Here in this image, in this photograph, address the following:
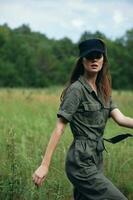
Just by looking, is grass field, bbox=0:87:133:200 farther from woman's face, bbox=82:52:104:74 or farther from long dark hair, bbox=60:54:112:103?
woman's face, bbox=82:52:104:74

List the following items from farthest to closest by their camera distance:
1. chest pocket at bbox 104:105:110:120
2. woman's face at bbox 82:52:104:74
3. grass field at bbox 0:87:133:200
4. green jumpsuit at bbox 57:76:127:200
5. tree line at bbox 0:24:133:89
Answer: tree line at bbox 0:24:133:89 → grass field at bbox 0:87:133:200 → chest pocket at bbox 104:105:110:120 → woman's face at bbox 82:52:104:74 → green jumpsuit at bbox 57:76:127:200

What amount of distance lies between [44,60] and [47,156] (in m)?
84.8

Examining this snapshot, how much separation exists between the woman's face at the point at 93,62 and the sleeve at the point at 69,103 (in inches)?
6.8

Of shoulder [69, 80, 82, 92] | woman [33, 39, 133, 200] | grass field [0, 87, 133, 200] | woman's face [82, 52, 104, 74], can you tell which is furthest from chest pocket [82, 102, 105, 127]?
grass field [0, 87, 133, 200]

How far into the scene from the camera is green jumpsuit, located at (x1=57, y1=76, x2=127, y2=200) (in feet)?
13.5

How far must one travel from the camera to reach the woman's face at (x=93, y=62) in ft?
13.8

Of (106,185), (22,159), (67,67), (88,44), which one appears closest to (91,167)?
(106,185)

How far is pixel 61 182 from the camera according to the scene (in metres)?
6.29

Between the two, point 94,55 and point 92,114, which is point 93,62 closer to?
point 94,55

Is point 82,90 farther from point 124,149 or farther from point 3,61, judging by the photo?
point 3,61

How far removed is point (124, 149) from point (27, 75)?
67903 millimetres

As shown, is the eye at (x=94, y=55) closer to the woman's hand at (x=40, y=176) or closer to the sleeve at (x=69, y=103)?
the sleeve at (x=69, y=103)

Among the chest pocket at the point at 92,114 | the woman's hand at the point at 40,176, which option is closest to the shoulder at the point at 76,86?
the chest pocket at the point at 92,114

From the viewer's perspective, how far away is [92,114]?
423 centimetres
